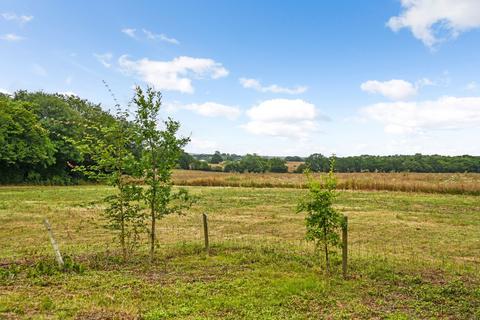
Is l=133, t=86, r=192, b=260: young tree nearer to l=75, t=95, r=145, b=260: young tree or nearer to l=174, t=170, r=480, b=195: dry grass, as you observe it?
l=75, t=95, r=145, b=260: young tree

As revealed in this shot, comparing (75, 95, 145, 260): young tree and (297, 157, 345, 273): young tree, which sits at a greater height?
(75, 95, 145, 260): young tree

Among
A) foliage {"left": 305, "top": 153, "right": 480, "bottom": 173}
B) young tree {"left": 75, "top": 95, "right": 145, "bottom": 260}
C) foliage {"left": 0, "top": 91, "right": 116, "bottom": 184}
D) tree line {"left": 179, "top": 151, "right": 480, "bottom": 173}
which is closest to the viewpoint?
young tree {"left": 75, "top": 95, "right": 145, "bottom": 260}

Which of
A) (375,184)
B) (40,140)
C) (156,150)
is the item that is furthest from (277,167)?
(156,150)

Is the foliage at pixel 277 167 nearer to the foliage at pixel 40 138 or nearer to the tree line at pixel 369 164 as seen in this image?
the tree line at pixel 369 164

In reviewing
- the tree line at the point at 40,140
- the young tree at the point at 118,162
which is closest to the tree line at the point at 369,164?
the tree line at the point at 40,140

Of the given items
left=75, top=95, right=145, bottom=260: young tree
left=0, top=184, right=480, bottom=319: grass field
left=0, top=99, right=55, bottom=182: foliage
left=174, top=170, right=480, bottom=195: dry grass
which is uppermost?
left=0, top=99, right=55, bottom=182: foliage

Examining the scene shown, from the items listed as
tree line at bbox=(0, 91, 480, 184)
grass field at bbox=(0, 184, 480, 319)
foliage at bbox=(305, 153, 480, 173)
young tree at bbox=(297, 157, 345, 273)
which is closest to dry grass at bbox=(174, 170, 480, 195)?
tree line at bbox=(0, 91, 480, 184)

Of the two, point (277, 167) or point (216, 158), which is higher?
point (216, 158)

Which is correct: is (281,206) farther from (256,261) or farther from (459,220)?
(256,261)

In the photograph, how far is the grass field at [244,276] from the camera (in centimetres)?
730

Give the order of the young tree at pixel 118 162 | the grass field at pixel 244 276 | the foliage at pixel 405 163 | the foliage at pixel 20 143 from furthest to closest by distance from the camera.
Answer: the foliage at pixel 405 163
the foliage at pixel 20 143
the young tree at pixel 118 162
the grass field at pixel 244 276

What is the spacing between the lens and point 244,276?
944cm

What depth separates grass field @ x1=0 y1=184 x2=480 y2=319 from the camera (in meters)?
7.30

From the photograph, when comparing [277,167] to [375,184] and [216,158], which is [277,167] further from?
[375,184]
